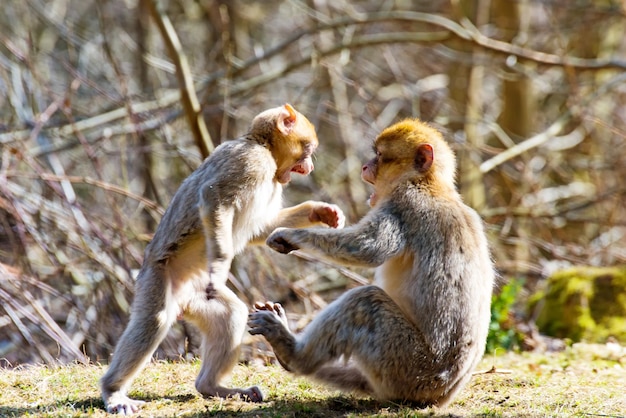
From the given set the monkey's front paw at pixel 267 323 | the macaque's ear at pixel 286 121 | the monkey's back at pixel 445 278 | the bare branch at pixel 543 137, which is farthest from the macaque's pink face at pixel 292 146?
the bare branch at pixel 543 137

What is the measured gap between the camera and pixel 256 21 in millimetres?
14852

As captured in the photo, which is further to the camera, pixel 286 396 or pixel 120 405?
pixel 286 396

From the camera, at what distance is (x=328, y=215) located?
18.5ft

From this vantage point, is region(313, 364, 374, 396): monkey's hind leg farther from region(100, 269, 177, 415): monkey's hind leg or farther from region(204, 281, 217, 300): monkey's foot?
region(100, 269, 177, 415): monkey's hind leg

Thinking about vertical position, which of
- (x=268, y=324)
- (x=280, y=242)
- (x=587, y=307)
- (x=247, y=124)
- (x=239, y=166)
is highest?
(x=239, y=166)

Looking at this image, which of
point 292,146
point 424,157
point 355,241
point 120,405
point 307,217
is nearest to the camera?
point 120,405

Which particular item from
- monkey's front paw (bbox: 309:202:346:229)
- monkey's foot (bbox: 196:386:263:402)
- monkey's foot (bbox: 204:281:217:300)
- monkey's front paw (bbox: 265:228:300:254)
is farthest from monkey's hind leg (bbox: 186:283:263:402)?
monkey's front paw (bbox: 309:202:346:229)

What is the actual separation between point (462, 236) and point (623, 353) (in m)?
3.30

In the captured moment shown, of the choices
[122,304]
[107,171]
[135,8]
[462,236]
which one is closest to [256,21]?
[135,8]

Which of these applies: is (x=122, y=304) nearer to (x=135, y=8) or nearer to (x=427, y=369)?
(x=427, y=369)

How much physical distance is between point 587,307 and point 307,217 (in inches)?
168

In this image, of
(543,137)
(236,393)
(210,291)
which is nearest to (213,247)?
(210,291)

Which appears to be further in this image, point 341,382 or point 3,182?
point 3,182

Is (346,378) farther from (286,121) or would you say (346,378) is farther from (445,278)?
(286,121)
